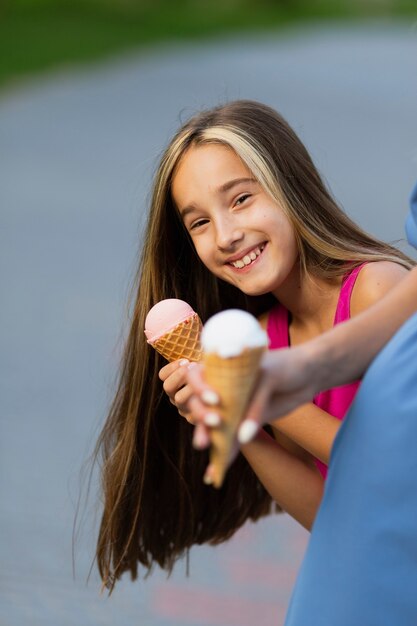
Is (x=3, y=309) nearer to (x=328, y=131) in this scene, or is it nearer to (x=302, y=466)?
(x=302, y=466)

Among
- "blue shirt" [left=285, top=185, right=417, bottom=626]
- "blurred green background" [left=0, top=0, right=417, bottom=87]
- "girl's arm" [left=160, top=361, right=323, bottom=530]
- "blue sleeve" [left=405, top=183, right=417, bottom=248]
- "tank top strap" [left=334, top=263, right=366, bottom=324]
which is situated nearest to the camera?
"blue shirt" [left=285, top=185, right=417, bottom=626]

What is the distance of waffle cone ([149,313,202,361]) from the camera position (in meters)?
2.76

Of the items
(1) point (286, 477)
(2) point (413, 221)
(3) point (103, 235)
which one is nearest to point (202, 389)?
(2) point (413, 221)

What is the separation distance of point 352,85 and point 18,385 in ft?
36.3

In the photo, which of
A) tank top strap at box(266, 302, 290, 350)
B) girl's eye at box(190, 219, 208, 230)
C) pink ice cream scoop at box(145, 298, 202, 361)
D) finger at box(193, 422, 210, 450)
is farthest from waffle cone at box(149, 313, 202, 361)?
finger at box(193, 422, 210, 450)

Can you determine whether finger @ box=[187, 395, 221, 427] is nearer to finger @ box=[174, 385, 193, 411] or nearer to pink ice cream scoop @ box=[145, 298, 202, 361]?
finger @ box=[174, 385, 193, 411]

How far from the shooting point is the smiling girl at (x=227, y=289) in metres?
3.00

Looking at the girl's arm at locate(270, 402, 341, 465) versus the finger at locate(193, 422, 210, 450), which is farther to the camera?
the girl's arm at locate(270, 402, 341, 465)

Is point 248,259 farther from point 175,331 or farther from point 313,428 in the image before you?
point 313,428

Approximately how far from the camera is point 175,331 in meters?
2.76

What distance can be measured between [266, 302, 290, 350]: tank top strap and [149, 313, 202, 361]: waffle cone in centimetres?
50

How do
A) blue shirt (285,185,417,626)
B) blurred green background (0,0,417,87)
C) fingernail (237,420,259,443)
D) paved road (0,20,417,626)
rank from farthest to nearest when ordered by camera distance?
1. blurred green background (0,0,417,87)
2. paved road (0,20,417,626)
3. blue shirt (285,185,417,626)
4. fingernail (237,420,259,443)

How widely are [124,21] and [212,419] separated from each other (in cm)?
1956

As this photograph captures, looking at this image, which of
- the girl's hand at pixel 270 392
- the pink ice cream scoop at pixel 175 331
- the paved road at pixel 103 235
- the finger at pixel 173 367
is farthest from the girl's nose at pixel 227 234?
the girl's hand at pixel 270 392
